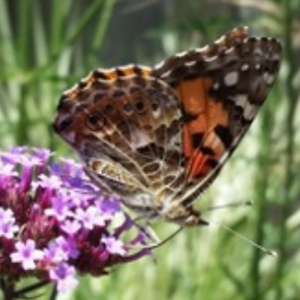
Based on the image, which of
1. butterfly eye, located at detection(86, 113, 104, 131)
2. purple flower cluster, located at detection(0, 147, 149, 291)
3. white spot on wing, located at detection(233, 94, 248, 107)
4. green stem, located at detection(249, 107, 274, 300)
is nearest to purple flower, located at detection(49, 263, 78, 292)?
purple flower cluster, located at detection(0, 147, 149, 291)

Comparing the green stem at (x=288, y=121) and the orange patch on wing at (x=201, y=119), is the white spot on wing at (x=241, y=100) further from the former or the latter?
the green stem at (x=288, y=121)

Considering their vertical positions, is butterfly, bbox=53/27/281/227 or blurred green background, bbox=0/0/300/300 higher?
butterfly, bbox=53/27/281/227

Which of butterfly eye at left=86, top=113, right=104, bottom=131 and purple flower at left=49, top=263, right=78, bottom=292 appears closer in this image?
purple flower at left=49, top=263, right=78, bottom=292

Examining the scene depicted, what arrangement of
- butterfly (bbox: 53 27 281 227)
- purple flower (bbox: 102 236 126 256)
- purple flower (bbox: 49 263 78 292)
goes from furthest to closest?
butterfly (bbox: 53 27 281 227) < purple flower (bbox: 102 236 126 256) < purple flower (bbox: 49 263 78 292)

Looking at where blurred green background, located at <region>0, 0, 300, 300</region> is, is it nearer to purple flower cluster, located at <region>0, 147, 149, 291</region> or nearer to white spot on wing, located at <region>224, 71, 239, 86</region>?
purple flower cluster, located at <region>0, 147, 149, 291</region>

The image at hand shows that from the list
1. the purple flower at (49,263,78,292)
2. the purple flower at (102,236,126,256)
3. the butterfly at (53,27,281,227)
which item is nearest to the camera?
the purple flower at (49,263,78,292)

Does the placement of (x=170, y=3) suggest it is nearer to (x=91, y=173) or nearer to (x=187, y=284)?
(x=187, y=284)

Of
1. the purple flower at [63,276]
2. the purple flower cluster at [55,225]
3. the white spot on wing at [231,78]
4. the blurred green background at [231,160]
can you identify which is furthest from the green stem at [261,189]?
the purple flower at [63,276]
